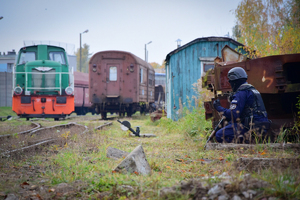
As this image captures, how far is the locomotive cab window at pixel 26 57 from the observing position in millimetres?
13461

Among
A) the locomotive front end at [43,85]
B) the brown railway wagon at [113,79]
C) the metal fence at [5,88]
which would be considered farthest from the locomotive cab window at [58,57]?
the metal fence at [5,88]

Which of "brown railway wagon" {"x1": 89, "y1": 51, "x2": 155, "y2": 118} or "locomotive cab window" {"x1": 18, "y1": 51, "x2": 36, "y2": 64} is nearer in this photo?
"locomotive cab window" {"x1": 18, "y1": 51, "x2": 36, "y2": 64}

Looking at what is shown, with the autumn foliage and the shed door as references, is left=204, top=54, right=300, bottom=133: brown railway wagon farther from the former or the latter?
the autumn foliage

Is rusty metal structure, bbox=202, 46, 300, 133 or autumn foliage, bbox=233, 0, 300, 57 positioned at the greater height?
autumn foliage, bbox=233, 0, 300, 57

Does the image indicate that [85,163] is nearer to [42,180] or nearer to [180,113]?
[42,180]

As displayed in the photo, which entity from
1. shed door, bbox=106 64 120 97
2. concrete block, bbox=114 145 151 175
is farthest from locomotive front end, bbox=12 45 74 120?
concrete block, bbox=114 145 151 175

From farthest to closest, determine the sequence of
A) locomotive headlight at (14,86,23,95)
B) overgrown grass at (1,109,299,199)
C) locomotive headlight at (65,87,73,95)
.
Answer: locomotive headlight at (65,87,73,95), locomotive headlight at (14,86,23,95), overgrown grass at (1,109,299,199)

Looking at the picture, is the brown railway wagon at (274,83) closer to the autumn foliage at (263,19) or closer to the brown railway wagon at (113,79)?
the brown railway wagon at (113,79)

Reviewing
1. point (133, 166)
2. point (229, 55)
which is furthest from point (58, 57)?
point (133, 166)

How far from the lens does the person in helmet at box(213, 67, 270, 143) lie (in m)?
4.73

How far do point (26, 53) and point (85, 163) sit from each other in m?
11.5

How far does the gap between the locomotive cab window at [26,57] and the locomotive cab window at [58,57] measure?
82 centimetres

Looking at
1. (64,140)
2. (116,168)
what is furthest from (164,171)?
(64,140)

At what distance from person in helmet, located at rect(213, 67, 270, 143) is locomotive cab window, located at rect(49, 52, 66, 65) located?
1074 cm
